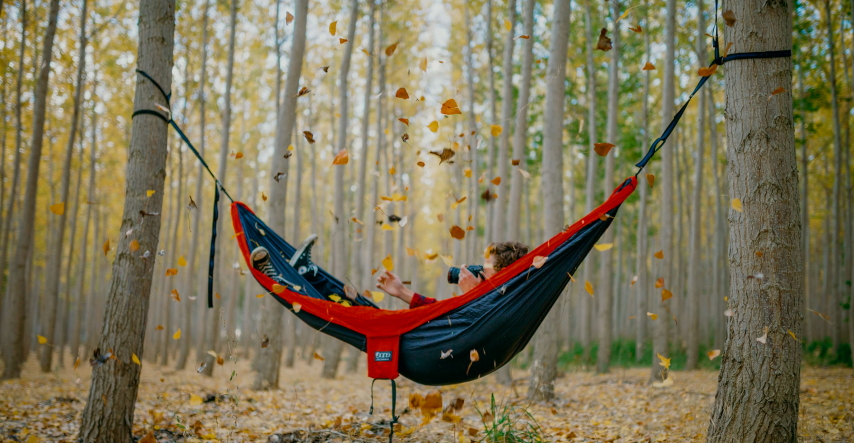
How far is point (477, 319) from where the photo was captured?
7.09 ft

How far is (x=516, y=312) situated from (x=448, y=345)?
0.33m

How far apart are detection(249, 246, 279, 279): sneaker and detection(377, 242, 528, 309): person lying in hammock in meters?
0.60

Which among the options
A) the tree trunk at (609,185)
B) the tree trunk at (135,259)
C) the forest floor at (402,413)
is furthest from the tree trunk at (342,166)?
the tree trunk at (135,259)

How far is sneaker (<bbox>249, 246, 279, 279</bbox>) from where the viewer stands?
8.51 feet

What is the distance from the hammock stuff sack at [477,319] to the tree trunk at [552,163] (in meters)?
1.92

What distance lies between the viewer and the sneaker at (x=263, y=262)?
2.59m

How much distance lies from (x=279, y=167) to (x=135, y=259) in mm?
2822

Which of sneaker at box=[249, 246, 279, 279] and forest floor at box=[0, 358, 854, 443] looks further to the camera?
forest floor at box=[0, 358, 854, 443]

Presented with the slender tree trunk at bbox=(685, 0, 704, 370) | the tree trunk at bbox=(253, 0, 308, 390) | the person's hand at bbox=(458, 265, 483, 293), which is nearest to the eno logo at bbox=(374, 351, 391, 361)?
the person's hand at bbox=(458, 265, 483, 293)

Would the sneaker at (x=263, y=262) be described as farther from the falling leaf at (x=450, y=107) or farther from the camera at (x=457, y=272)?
the falling leaf at (x=450, y=107)

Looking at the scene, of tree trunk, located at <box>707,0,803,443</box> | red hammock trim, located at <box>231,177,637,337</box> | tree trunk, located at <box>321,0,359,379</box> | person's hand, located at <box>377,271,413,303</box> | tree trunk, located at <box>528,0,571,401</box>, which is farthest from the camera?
tree trunk, located at <box>321,0,359,379</box>

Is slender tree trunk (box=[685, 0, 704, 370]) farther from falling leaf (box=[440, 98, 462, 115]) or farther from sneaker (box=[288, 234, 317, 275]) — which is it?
sneaker (box=[288, 234, 317, 275])

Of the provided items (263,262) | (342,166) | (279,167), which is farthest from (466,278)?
(342,166)

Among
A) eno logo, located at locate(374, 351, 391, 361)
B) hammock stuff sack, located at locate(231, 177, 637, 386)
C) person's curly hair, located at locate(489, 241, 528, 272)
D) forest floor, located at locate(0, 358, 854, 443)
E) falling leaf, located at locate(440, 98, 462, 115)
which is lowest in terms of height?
forest floor, located at locate(0, 358, 854, 443)
